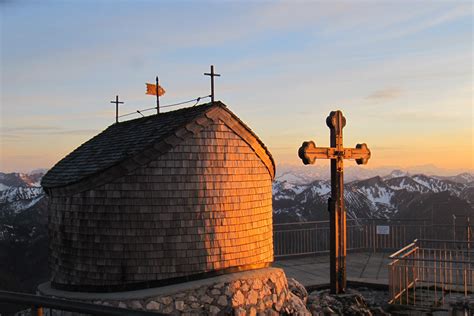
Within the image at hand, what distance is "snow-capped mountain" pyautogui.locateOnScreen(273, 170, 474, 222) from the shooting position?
1853 inches

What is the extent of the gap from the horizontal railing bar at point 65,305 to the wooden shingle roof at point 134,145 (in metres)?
6.09

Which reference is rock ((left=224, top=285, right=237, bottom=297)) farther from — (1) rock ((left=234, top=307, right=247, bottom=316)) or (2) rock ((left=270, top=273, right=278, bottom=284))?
(2) rock ((left=270, top=273, right=278, bottom=284))

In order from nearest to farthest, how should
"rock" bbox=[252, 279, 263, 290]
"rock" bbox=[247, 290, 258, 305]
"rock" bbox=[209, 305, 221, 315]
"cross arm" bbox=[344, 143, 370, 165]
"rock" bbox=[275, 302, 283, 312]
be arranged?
"rock" bbox=[209, 305, 221, 315] < "rock" bbox=[247, 290, 258, 305] < "rock" bbox=[252, 279, 263, 290] < "rock" bbox=[275, 302, 283, 312] < "cross arm" bbox=[344, 143, 370, 165]

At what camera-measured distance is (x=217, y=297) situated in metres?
9.54

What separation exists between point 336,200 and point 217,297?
12.8ft

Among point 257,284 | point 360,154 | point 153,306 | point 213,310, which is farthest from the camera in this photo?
point 360,154

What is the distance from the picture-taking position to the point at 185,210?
383 inches

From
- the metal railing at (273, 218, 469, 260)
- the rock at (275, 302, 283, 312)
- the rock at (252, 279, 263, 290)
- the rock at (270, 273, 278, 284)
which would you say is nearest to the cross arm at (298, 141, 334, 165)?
the rock at (270, 273, 278, 284)

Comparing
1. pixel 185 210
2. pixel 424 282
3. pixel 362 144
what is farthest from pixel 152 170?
pixel 424 282

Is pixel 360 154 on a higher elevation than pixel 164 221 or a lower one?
→ higher

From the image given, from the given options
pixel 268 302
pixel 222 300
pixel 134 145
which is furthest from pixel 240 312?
pixel 134 145

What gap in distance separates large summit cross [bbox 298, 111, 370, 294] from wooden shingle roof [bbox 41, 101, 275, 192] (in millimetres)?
1495

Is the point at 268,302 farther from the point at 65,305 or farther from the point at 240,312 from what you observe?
the point at 65,305

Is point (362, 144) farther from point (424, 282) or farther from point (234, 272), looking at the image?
point (234, 272)
